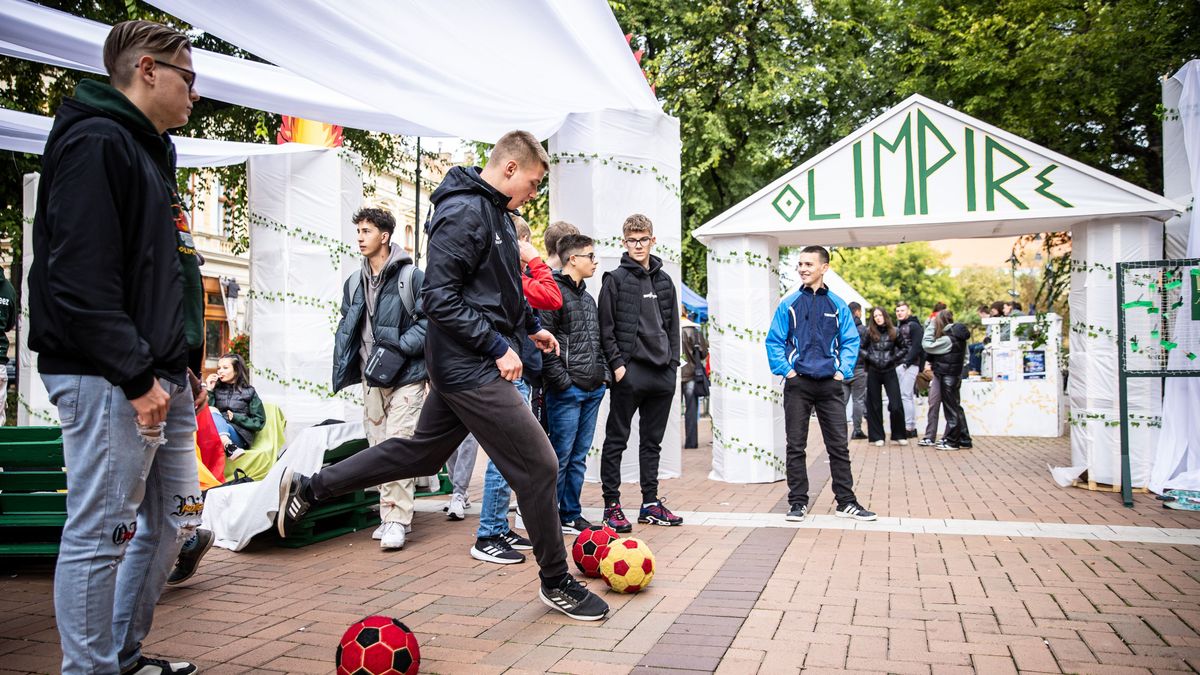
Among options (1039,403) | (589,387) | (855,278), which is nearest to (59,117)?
(589,387)

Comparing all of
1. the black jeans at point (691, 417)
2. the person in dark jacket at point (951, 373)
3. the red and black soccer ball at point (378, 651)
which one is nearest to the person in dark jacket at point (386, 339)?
the red and black soccer ball at point (378, 651)

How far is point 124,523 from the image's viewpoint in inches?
101

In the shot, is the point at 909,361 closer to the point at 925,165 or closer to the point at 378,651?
the point at 925,165

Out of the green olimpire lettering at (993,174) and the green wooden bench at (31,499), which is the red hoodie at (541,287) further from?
the green olimpire lettering at (993,174)

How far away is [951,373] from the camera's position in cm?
1202

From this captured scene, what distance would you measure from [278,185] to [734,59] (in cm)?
1260

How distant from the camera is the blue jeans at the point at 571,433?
5.43 meters

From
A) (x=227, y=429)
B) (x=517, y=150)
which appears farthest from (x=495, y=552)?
(x=227, y=429)

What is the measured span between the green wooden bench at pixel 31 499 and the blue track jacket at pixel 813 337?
4.71m

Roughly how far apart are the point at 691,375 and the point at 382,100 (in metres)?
8.24

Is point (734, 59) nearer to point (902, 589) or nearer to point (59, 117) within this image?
point (902, 589)

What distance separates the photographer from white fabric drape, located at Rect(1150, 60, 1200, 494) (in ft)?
23.2

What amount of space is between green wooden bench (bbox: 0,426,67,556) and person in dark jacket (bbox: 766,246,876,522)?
4700 millimetres

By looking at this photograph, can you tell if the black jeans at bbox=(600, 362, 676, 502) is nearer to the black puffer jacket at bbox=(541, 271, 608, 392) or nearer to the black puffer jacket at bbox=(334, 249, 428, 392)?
the black puffer jacket at bbox=(541, 271, 608, 392)
